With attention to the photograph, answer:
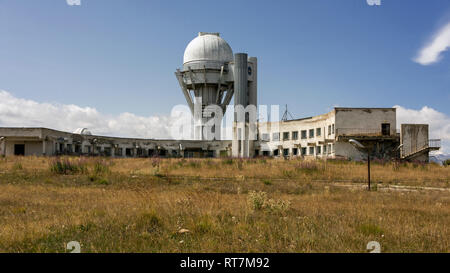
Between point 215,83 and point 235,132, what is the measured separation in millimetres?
8738

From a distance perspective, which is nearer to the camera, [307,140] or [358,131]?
[358,131]

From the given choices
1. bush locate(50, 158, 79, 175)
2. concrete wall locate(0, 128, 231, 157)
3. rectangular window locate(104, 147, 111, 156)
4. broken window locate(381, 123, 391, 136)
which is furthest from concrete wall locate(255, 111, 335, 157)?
bush locate(50, 158, 79, 175)

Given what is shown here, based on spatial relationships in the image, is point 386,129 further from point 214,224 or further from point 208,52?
point 214,224

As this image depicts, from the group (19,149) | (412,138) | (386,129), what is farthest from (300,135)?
(19,149)

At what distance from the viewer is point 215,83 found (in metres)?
60.3

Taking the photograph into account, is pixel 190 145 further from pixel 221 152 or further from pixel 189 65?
pixel 189 65

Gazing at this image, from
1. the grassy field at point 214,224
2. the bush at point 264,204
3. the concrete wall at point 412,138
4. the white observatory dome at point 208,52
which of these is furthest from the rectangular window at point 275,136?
the bush at point 264,204

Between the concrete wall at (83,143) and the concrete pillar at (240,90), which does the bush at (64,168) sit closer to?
the concrete wall at (83,143)

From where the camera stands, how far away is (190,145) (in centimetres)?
6706

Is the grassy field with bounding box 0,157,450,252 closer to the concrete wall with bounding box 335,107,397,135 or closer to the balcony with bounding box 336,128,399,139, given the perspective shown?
the balcony with bounding box 336,128,399,139

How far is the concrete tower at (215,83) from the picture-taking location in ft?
188

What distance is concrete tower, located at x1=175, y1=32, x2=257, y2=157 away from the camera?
188ft

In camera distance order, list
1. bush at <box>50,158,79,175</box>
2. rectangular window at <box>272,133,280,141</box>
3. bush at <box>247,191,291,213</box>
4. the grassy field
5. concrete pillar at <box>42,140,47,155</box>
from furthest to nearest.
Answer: rectangular window at <box>272,133,280,141</box> → concrete pillar at <box>42,140,47,155</box> → bush at <box>50,158,79,175</box> → bush at <box>247,191,291,213</box> → the grassy field

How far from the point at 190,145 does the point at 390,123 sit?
35.0 meters
